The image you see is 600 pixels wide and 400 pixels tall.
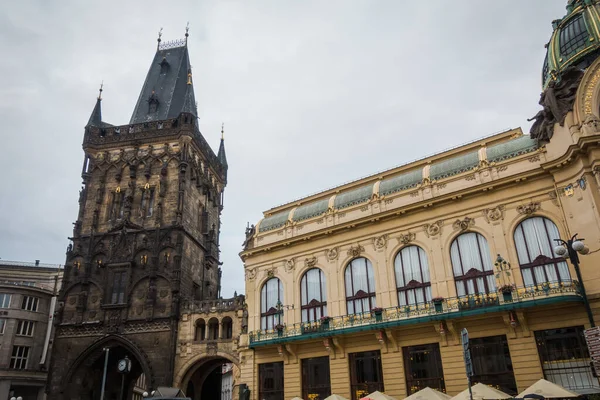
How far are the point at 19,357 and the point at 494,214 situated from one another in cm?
5032

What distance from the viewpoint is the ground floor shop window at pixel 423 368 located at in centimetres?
2507

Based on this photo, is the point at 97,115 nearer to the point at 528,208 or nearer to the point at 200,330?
the point at 200,330

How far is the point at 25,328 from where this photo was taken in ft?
168

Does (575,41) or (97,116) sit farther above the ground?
(97,116)

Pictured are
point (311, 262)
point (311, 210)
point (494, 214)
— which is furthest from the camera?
point (311, 210)

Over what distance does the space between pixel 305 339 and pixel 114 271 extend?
77.0 ft

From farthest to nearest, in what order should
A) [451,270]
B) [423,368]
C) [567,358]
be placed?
[451,270], [423,368], [567,358]

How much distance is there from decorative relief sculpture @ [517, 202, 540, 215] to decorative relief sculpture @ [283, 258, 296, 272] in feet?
50.4

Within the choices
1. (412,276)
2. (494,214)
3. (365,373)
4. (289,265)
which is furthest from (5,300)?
(494,214)

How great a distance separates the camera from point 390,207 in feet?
101

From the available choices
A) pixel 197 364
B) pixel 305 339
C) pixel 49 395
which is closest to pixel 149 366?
pixel 197 364

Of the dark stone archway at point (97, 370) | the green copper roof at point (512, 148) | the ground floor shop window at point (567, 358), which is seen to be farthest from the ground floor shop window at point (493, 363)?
the dark stone archway at point (97, 370)

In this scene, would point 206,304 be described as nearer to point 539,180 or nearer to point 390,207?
point 390,207

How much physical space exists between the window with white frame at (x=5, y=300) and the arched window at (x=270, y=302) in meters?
33.5
